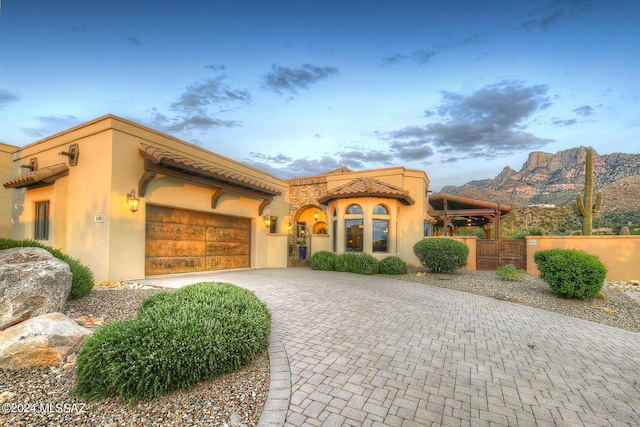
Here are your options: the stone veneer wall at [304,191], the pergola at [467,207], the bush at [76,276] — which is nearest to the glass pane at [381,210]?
the stone veneer wall at [304,191]

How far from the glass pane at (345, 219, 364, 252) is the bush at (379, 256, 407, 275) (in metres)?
1.73

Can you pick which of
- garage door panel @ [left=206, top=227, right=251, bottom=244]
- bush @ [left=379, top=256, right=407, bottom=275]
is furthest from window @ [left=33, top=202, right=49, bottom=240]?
bush @ [left=379, top=256, right=407, bottom=275]

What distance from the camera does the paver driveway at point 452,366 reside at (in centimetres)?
250

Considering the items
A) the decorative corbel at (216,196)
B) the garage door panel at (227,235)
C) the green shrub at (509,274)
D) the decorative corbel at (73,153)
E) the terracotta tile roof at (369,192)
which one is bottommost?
the green shrub at (509,274)

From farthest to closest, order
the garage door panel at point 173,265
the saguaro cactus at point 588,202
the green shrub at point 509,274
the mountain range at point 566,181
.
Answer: the mountain range at point 566,181 < the saguaro cactus at point 588,202 < the green shrub at point 509,274 < the garage door panel at point 173,265

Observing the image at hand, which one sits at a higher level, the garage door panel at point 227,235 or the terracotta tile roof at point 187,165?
the terracotta tile roof at point 187,165

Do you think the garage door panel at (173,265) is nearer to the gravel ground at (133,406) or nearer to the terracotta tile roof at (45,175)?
the terracotta tile roof at (45,175)

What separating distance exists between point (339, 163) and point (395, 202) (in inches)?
595

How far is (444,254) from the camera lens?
11031mm

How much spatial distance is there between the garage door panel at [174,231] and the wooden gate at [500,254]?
44.2 ft

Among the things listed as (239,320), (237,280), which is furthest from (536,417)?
(237,280)

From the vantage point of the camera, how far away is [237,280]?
359 inches

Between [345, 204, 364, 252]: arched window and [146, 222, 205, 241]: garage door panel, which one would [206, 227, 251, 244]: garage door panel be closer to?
[146, 222, 205, 241]: garage door panel

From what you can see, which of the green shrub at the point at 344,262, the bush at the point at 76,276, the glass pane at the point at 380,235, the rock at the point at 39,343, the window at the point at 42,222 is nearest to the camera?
the rock at the point at 39,343
